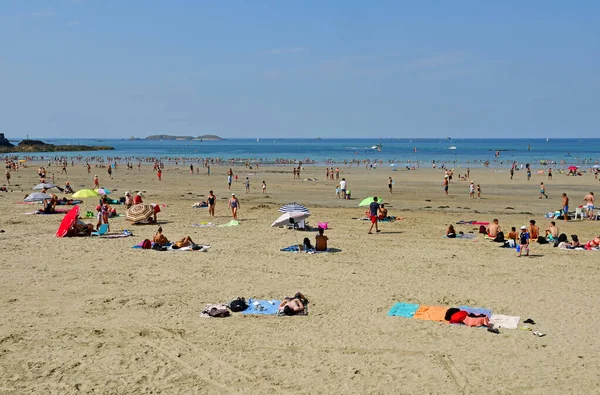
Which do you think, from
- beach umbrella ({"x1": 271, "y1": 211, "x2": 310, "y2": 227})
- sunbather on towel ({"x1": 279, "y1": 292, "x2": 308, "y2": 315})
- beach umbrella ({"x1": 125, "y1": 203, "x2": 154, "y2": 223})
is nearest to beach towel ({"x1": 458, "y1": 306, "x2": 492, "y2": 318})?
sunbather on towel ({"x1": 279, "y1": 292, "x2": 308, "y2": 315})

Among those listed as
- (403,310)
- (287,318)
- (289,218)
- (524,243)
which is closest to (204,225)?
(289,218)

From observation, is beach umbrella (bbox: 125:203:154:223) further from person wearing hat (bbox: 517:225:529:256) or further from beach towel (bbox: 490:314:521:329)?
beach towel (bbox: 490:314:521:329)

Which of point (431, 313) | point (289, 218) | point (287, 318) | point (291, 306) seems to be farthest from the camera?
point (289, 218)

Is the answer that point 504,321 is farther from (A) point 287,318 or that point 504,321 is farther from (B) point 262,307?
(B) point 262,307

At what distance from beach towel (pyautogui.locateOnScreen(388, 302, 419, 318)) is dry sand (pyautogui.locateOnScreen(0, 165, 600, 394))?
254 millimetres

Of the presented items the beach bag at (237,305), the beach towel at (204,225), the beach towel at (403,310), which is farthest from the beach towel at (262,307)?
the beach towel at (204,225)

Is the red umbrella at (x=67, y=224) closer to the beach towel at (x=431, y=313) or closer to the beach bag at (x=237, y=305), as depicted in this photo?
the beach bag at (x=237, y=305)

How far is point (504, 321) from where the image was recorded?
11195mm

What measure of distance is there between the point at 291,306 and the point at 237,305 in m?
1.08

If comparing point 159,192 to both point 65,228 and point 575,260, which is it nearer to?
point 65,228

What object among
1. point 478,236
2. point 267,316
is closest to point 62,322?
point 267,316

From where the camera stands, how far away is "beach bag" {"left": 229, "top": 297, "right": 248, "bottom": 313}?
11.9m

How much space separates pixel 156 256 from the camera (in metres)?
17.1

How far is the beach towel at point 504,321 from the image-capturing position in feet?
35.9
